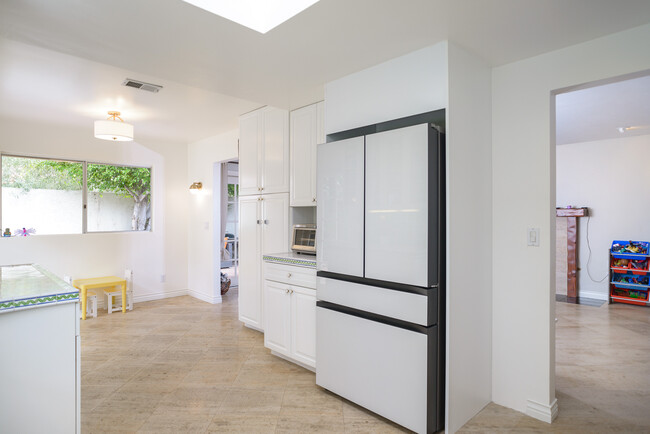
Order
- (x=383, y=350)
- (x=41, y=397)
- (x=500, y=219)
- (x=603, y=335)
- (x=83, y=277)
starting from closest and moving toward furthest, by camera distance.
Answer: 1. (x=41, y=397)
2. (x=383, y=350)
3. (x=500, y=219)
4. (x=603, y=335)
5. (x=83, y=277)

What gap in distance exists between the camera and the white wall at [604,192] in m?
5.62

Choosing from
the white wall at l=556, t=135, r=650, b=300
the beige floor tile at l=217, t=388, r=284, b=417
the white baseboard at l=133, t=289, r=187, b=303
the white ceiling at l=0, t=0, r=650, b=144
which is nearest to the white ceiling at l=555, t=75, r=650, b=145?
the white wall at l=556, t=135, r=650, b=300

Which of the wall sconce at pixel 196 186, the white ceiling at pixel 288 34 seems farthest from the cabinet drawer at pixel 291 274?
the wall sconce at pixel 196 186

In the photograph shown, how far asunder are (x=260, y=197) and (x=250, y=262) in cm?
75

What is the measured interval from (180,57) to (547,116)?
7.87 ft

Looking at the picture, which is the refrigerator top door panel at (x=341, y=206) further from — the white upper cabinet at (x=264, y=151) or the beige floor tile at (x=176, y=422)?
the beige floor tile at (x=176, y=422)

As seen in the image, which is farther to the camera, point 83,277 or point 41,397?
point 83,277

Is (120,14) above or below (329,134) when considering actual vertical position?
above

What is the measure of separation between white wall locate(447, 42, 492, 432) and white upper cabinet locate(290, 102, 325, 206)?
1331 millimetres

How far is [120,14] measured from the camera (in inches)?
74.2

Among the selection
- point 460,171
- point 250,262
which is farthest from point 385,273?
point 250,262

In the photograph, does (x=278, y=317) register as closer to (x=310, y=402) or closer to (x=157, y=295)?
(x=310, y=402)

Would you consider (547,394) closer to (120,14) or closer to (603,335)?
(603,335)

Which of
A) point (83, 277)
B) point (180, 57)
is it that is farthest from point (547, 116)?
point (83, 277)
